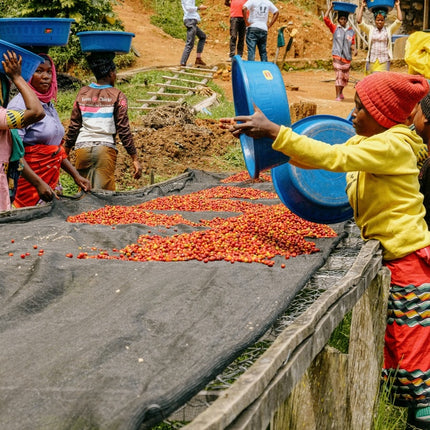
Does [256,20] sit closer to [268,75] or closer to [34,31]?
[34,31]

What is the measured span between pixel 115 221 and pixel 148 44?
15.5 meters

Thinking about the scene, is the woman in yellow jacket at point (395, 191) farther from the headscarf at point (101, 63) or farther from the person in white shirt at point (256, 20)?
the person in white shirt at point (256, 20)

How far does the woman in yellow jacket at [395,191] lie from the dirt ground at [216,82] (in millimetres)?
4789

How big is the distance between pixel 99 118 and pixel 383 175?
3.36m

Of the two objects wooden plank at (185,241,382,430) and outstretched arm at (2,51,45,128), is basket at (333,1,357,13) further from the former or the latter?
wooden plank at (185,241,382,430)

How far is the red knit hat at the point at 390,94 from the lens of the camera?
274 cm

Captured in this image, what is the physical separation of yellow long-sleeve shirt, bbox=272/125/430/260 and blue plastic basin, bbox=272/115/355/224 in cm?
75

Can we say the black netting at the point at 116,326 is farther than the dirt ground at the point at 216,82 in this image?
No

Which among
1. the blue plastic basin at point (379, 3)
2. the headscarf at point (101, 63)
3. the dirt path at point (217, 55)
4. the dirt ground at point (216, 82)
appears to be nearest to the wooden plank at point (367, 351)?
the headscarf at point (101, 63)

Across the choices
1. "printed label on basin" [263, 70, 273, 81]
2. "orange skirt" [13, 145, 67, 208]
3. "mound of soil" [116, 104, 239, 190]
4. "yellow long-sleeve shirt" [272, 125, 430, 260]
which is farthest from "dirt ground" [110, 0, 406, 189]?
"yellow long-sleeve shirt" [272, 125, 430, 260]

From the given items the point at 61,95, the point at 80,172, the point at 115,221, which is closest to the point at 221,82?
the point at 61,95

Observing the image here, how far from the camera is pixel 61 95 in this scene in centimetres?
1307

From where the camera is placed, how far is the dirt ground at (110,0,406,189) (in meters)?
9.55

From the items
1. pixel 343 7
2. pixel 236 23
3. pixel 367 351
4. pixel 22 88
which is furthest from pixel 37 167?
pixel 236 23
